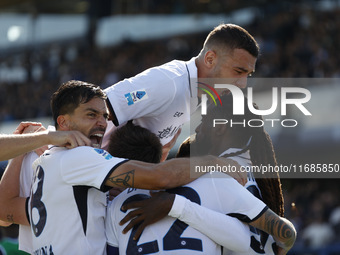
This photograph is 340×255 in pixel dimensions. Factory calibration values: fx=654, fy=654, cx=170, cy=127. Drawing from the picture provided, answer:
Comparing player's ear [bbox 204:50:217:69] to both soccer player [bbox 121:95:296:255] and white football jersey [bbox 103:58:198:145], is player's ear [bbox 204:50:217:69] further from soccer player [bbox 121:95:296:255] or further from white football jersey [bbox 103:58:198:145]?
soccer player [bbox 121:95:296:255]

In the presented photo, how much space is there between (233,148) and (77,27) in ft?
68.3

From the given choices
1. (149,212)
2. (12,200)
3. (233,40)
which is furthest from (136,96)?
(149,212)

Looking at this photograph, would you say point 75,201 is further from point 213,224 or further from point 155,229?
point 213,224

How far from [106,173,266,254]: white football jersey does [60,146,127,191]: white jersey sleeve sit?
24cm

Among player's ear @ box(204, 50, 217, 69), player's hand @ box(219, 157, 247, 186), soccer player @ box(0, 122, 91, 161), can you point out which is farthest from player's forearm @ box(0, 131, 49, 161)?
player's ear @ box(204, 50, 217, 69)

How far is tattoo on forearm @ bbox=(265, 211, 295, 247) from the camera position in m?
3.44

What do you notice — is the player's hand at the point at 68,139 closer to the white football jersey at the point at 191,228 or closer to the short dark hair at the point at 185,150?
the white football jersey at the point at 191,228

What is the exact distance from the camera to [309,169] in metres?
14.4

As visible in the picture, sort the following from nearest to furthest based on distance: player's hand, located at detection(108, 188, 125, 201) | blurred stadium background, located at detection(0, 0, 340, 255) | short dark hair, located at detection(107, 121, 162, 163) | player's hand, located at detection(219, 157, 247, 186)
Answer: player's hand, located at detection(219, 157, 247, 186), short dark hair, located at detection(107, 121, 162, 163), player's hand, located at detection(108, 188, 125, 201), blurred stadium background, located at detection(0, 0, 340, 255)

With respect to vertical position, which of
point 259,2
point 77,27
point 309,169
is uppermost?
point 259,2

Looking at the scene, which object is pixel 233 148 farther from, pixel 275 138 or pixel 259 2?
pixel 259 2

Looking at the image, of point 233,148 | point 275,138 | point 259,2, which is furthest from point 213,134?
point 259,2

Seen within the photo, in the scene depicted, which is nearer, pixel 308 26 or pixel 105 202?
pixel 105 202

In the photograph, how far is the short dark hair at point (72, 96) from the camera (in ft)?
12.1
